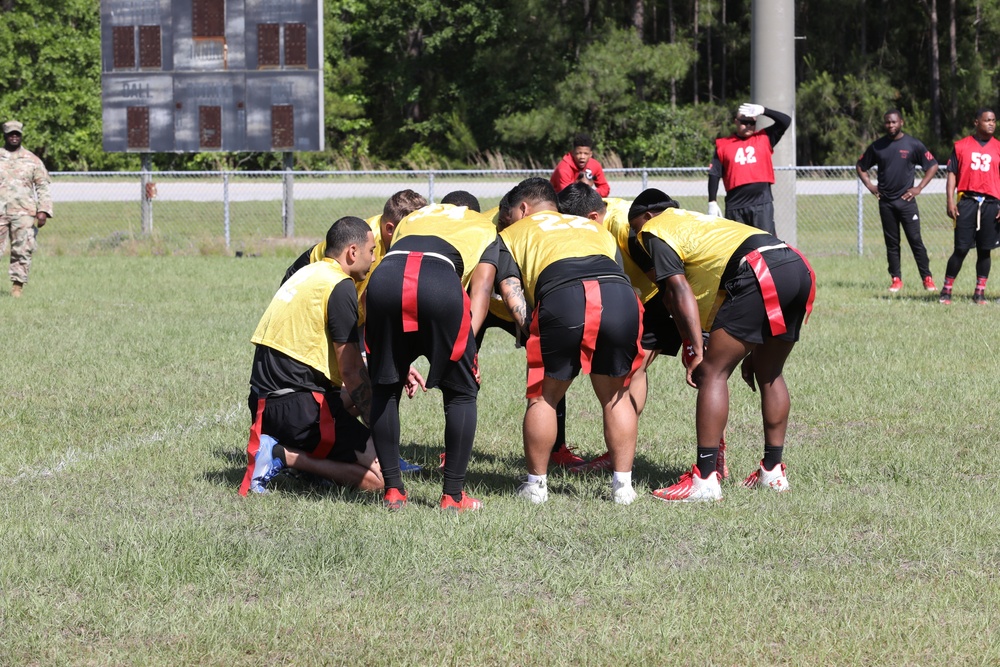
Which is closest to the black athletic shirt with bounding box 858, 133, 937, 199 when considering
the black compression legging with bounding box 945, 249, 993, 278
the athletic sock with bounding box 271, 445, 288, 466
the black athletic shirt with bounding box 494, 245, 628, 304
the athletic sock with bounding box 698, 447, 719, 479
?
the black compression legging with bounding box 945, 249, 993, 278

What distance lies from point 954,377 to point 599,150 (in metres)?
34.7

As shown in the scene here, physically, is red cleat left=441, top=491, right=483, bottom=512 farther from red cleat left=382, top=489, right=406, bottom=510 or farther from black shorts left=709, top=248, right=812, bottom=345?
black shorts left=709, top=248, right=812, bottom=345

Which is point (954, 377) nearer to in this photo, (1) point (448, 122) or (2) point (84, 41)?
(1) point (448, 122)

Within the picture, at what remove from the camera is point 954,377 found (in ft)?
30.7

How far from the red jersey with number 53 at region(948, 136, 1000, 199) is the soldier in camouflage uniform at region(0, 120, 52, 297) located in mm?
10090

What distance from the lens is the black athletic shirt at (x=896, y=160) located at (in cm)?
1456

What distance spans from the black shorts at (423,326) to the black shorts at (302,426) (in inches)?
21.7

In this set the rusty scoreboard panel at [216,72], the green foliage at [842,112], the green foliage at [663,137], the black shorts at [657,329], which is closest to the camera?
the black shorts at [657,329]

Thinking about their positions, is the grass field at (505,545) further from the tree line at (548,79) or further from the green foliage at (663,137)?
the green foliage at (663,137)

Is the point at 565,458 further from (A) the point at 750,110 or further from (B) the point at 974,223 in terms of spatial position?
(B) the point at 974,223

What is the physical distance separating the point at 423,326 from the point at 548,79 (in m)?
39.6

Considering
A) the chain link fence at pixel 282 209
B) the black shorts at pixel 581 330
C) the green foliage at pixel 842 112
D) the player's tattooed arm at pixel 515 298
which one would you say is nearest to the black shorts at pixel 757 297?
the black shorts at pixel 581 330

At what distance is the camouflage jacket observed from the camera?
1438 cm

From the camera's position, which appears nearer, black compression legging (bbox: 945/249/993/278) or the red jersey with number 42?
the red jersey with number 42
